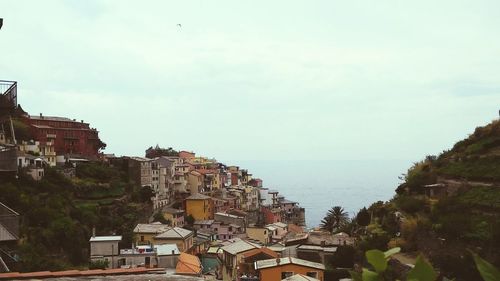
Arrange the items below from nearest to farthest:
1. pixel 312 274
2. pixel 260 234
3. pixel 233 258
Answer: pixel 312 274
pixel 233 258
pixel 260 234

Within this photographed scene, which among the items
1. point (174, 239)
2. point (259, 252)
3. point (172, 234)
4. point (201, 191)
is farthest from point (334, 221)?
point (201, 191)

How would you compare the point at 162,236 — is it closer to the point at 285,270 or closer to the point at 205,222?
the point at 205,222

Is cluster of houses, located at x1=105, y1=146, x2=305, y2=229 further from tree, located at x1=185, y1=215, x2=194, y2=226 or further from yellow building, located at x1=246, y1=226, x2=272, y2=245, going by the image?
yellow building, located at x1=246, y1=226, x2=272, y2=245

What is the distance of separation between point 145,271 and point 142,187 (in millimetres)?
61192

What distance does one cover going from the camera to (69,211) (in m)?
44.3

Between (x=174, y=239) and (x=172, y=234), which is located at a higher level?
(x=172, y=234)

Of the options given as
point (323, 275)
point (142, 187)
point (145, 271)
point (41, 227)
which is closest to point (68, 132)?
point (142, 187)

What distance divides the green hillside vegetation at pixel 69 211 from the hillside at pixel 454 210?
59.6ft

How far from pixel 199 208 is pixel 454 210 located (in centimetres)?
5158

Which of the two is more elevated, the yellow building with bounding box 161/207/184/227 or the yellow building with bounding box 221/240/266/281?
the yellow building with bounding box 161/207/184/227

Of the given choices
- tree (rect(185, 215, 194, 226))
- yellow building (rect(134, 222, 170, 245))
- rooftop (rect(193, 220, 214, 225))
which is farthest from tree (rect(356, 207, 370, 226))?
tree (rect(185, 215, 194, 226))

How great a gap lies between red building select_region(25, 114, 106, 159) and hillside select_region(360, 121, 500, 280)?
50.8 m

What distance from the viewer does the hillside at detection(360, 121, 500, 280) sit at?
18328 mm

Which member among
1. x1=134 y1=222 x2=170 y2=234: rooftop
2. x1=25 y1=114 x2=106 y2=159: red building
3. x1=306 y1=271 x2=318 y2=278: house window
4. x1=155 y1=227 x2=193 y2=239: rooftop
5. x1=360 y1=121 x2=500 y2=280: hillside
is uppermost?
x1=25 y1=114 x2=106 y2=159: red building
